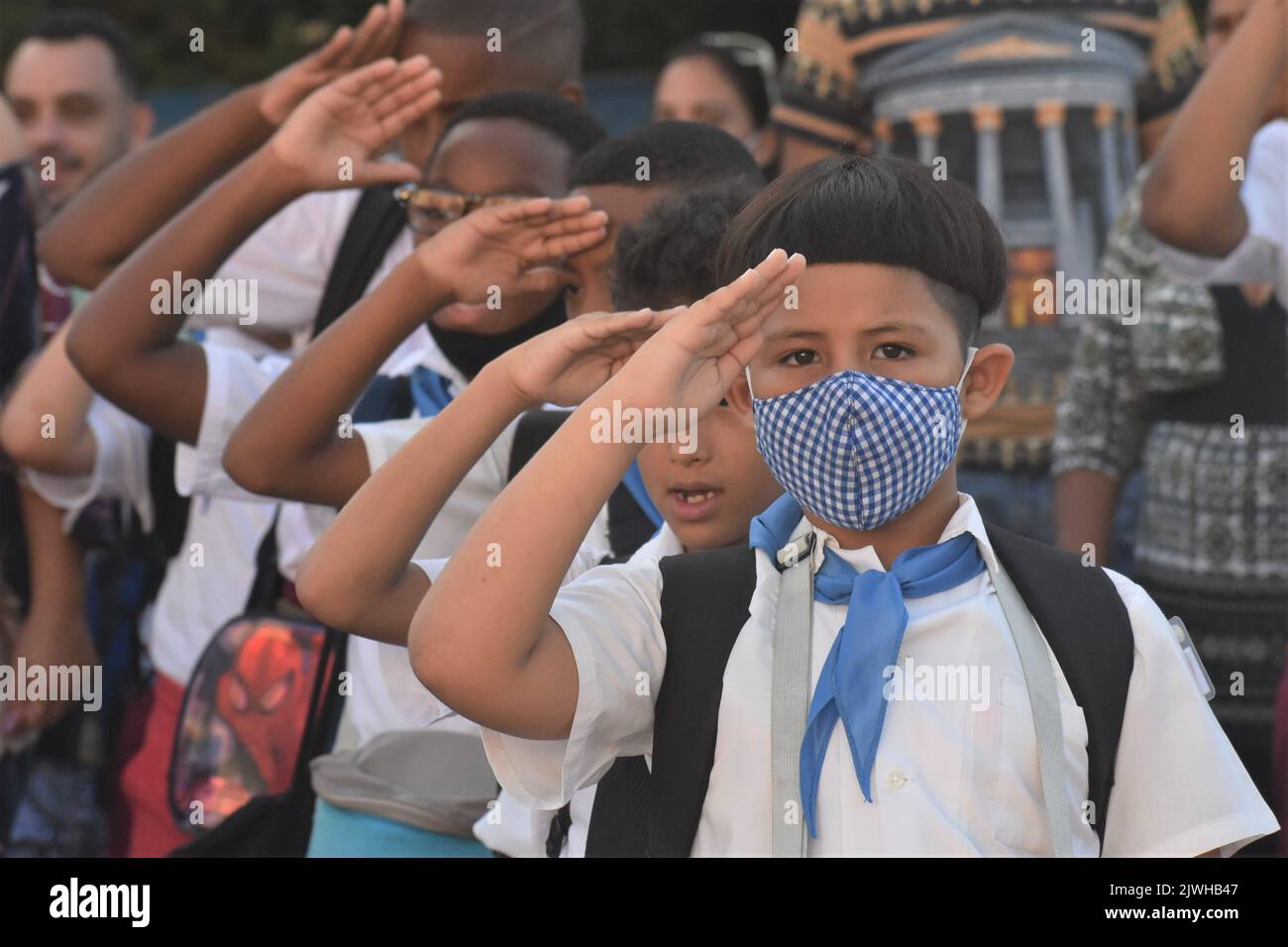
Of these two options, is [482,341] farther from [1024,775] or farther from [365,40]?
[1024,775]

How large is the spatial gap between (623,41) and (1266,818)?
22.4 ft

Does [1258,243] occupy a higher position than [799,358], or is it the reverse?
[1258,243]

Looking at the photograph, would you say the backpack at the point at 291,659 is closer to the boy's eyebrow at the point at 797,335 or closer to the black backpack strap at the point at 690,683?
the black backpack strap at the point at 690,683

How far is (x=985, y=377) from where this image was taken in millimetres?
2389

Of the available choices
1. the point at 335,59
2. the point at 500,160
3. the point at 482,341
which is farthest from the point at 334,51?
the point at 482,341

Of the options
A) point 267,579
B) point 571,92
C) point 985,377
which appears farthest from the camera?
point 571,92

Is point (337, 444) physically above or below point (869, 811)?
above

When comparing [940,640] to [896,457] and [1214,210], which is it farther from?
[1214,210]

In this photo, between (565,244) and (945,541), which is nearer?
(945,541)

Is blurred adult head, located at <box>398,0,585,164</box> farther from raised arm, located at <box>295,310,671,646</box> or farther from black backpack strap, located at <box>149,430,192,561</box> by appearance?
raised arm, located at <box>295,310,671,646</box>

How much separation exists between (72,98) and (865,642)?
3.74 meters

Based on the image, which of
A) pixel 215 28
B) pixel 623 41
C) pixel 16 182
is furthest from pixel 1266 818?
pixel 215 28

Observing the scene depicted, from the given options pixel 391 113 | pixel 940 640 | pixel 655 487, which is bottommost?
pixel 940 640

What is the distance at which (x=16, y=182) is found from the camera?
4.29 meters
